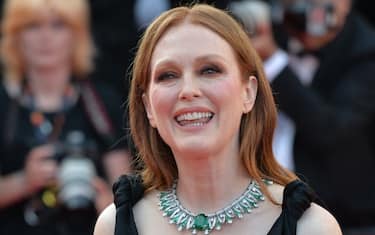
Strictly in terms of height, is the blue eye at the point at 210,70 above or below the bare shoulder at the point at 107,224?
above

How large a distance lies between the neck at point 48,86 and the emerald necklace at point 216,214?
7.97 feet

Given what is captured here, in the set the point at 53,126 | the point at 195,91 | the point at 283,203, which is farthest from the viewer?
the point at 53,126

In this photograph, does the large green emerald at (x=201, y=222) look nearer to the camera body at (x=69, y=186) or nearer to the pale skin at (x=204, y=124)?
the pale skin at (x=204, y=124)

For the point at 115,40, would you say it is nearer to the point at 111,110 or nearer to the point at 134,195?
the point at 111,110

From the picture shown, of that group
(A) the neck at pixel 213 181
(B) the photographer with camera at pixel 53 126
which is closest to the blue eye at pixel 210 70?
(A) the neck at pixel 213 181

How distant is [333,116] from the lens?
5.43 m

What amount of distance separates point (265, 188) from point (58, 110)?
2.52 meters

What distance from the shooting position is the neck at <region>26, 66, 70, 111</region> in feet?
18.7

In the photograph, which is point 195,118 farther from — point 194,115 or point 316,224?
point 316,224

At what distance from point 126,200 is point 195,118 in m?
0.44

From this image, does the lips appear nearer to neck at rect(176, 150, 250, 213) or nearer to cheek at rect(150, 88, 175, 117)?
cheek at rect(150, 88, 175, 117)

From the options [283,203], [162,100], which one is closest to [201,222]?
[283,203]

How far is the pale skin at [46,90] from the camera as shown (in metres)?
5.45

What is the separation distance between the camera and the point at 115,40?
6590 mm
